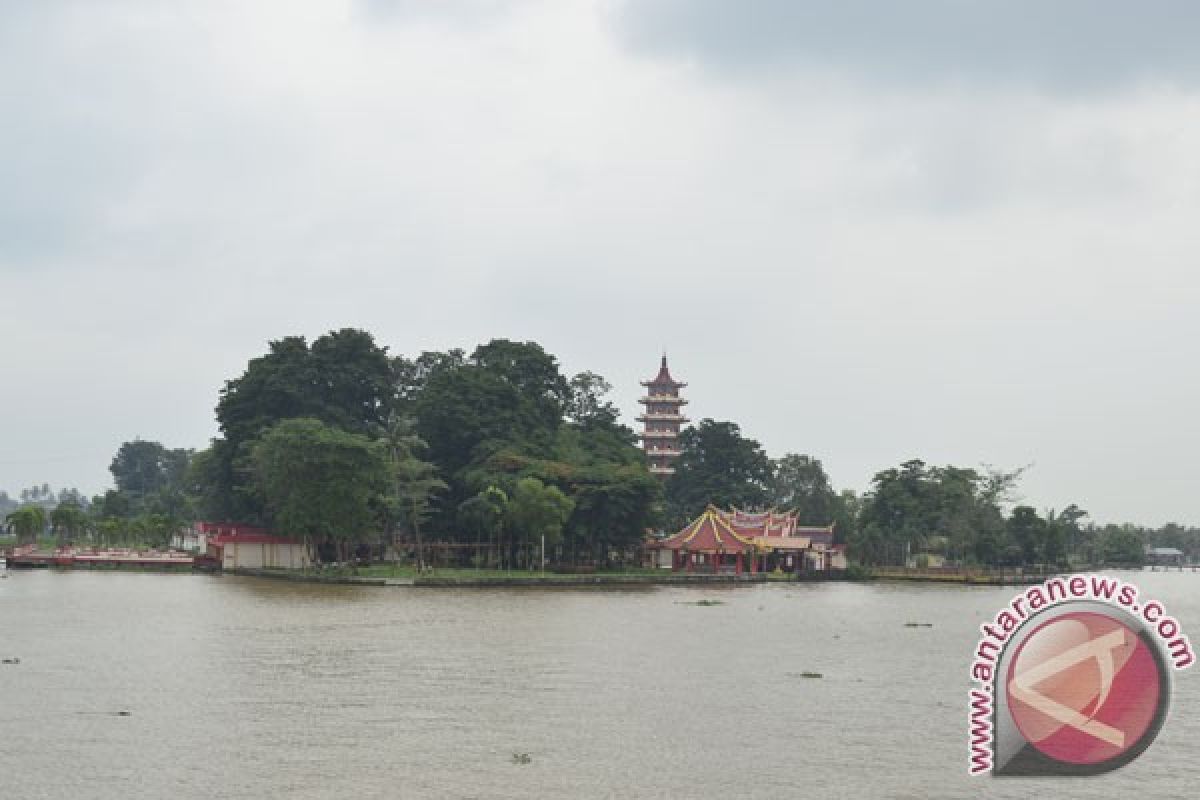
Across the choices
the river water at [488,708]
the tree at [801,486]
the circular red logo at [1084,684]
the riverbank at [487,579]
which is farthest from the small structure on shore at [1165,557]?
the circular red logo at [1084,684]

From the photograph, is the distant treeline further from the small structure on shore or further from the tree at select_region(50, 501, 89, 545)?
the small structure on shore

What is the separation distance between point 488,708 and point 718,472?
294 ft

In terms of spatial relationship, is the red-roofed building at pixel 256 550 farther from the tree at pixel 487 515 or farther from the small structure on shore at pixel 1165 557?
the small structure on shore at pixel 1165 557

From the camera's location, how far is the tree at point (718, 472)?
112062 millimetres

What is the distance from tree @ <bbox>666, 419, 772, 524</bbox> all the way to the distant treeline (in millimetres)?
150

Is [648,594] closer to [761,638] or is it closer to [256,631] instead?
[761,638]

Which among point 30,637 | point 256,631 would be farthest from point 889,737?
point 30,637

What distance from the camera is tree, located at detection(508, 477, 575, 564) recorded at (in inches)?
2795

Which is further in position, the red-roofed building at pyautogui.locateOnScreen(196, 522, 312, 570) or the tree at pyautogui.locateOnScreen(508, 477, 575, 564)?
the red-roofed building at pyautogui.locateOnScreen(196, 522, 312, 570)

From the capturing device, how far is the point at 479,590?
62719 millimetres

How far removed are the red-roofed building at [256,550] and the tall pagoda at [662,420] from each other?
176 ft

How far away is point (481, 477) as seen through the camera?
74625mm

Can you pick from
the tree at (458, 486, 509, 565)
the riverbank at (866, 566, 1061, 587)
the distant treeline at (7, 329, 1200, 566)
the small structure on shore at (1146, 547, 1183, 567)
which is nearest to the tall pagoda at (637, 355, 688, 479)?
the distant treeline at (7, 329, 1200, 566)

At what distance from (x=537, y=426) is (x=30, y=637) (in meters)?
52.4
